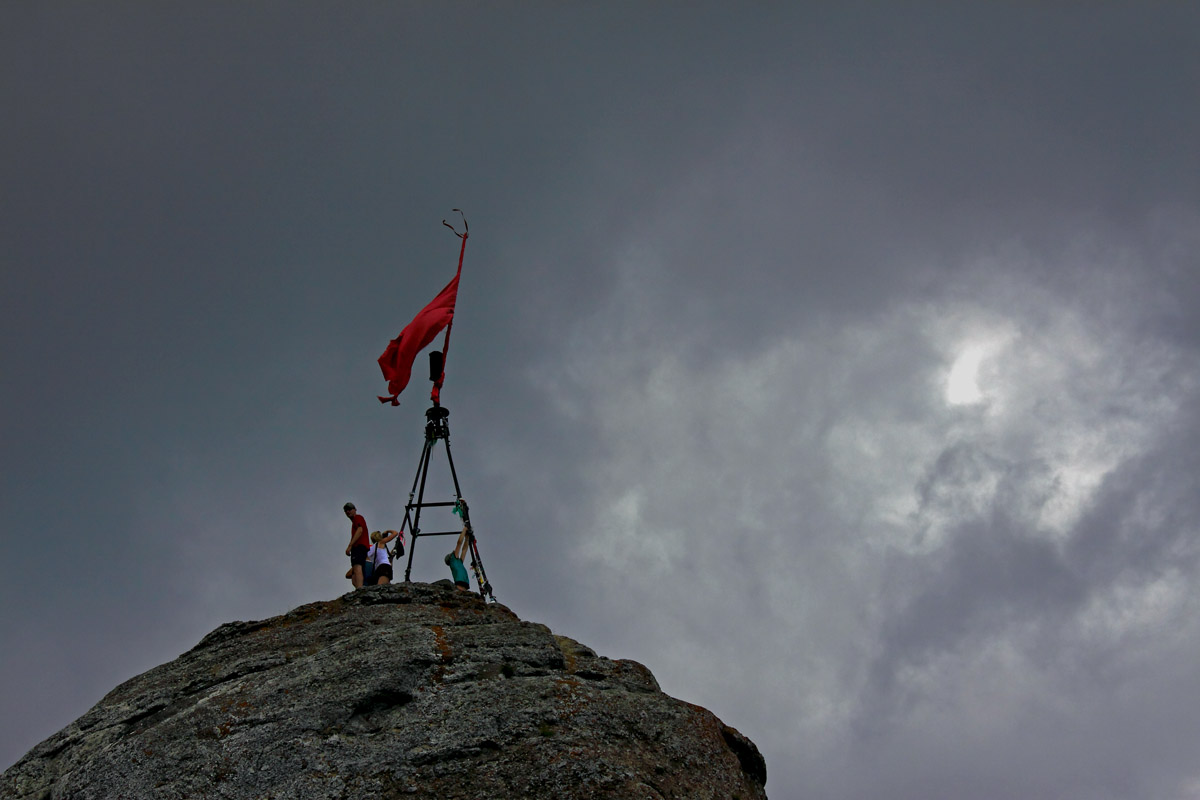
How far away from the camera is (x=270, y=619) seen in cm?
1465

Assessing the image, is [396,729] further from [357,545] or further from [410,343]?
[410,343]

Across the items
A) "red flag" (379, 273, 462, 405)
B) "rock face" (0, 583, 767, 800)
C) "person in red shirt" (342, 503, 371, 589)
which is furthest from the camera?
"red flag" (379, 273, 462, 405)

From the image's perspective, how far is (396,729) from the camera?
10914 millimetres

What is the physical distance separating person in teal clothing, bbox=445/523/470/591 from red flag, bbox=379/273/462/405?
5.00 metres

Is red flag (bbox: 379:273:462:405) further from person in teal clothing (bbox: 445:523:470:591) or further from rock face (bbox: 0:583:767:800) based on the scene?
rock face (bbox: 0:583:767:800)

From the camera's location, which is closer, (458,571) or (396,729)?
(396,729)

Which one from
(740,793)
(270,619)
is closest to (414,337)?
(270,619)

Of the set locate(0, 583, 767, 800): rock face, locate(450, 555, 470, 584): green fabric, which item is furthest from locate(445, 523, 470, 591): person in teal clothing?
locate(0, 583, 767, 800): rock face

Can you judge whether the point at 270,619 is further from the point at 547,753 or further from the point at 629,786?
the point at 629,786

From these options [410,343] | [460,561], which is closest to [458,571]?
[460,561]

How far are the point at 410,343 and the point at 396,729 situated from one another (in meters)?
13.1

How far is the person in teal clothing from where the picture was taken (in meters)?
18.2

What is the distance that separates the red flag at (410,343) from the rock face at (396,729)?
1002 centimetres

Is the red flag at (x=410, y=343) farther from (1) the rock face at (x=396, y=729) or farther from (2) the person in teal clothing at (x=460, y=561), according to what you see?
(1) the rock face at (x=396, y=729)
